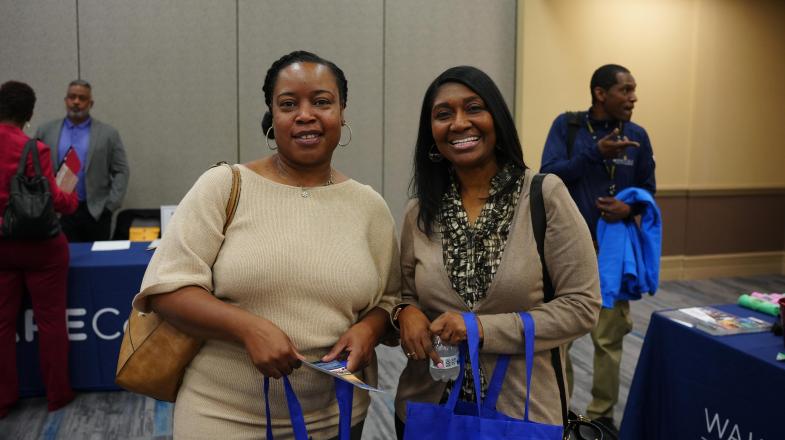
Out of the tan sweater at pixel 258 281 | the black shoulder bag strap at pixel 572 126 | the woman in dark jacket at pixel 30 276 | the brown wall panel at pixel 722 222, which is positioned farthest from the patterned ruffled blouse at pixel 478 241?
the brown wall panel at pixel 722 222

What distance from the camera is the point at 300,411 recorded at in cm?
134

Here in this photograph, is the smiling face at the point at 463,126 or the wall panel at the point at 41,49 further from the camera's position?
the wall panel at the point at 41,49

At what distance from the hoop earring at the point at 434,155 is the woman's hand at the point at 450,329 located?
1.47 feet

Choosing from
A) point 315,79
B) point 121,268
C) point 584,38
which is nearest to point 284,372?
point 315,79

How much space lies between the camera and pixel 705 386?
2.25 meters

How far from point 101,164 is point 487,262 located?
14.5 ft

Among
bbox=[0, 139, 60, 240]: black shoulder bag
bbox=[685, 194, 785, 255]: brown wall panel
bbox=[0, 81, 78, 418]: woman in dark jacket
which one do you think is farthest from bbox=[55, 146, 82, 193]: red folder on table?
bbox=[685, 194, 785, 255]: brown wall panel

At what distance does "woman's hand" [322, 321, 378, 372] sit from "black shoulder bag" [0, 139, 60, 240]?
2344 mm

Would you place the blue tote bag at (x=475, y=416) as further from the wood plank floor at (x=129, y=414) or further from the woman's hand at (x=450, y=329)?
the wood plank floor at (x=129, y=414)

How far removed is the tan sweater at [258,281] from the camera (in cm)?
134

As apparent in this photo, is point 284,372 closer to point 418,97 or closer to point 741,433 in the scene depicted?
point 741,433

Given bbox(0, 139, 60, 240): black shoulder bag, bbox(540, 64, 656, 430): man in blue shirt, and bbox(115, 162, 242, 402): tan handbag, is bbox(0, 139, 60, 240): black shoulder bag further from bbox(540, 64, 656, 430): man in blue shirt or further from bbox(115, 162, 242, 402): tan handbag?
bbox(540, 64, 656, 430): man in blue shirt

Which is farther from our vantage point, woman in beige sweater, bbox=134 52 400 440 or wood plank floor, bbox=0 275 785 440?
wood plank floor, bbox=0 275 785 440

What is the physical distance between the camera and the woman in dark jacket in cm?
314
